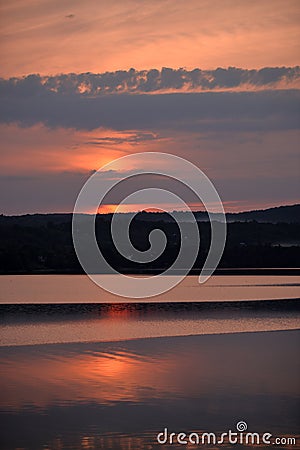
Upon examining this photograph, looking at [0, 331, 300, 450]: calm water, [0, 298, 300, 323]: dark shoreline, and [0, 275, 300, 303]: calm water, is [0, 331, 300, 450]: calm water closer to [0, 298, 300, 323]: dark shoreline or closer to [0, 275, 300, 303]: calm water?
[0, 298, 300, 323]: dark shoreline

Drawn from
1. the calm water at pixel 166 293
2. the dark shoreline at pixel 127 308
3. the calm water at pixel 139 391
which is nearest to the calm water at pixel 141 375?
the calm water at pixel 139 391

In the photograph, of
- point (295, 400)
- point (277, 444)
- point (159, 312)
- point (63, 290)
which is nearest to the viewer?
point (277, 444)

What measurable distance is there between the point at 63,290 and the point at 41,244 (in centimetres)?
3172

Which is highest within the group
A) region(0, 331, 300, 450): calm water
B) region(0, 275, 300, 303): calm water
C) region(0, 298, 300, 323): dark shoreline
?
region(0, 275, 300, 303): calm water

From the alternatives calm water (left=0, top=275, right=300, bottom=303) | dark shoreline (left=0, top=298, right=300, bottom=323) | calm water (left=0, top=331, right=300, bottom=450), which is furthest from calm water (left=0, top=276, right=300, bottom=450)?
calm water (left=0, top=275, right=300, bottom=303)

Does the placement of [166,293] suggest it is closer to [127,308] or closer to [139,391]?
[127,308]

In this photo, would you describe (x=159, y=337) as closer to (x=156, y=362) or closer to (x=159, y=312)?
(x=156, y=362)

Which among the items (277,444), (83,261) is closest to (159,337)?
(277,444)

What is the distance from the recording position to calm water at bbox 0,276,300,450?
11273 millimetres

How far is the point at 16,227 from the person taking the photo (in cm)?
7662

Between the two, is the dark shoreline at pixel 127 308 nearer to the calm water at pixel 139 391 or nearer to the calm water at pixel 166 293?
the calm water at pixel 166 293

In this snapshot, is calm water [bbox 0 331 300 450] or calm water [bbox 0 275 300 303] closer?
calm water [bbox 0 331 300 450]

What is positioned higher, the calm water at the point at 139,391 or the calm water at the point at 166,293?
the calm water at the point at 166,293

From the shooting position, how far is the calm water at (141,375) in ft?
37.0
